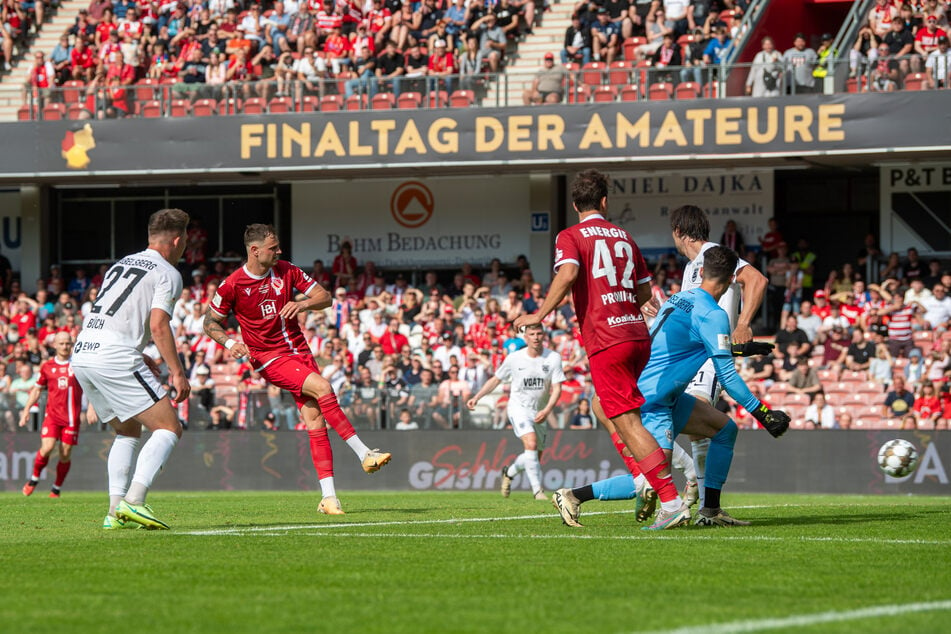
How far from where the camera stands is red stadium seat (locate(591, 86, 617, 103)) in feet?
88.3

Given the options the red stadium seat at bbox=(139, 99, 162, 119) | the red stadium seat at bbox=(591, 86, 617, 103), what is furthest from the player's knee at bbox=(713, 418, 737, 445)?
the red stadium seat at bbox=(139, 99, 162, 119)

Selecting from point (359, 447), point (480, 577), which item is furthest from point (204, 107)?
point (480, 577)

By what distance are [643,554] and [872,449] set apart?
46.9ft

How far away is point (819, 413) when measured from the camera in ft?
74.0

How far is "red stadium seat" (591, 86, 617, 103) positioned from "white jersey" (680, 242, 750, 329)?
1596cm

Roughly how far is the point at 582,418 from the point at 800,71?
27.1ft

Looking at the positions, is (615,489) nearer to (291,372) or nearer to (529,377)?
(291,372)

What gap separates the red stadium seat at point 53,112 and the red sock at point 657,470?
2299cm

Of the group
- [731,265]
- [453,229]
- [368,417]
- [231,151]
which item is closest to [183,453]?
[368,417]

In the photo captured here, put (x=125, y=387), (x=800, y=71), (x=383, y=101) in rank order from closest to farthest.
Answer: (x=125, y=387), (x=800, y=71), (x=383, y=101)

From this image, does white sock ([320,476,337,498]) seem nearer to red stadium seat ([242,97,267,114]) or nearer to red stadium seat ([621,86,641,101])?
red stadium seat ([621,86,641,101])

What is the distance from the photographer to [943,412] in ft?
69.4

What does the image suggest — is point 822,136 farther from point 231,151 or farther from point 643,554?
point 643,554

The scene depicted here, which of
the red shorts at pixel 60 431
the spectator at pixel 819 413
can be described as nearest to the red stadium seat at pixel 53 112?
the red shorts at pixel 60 431
